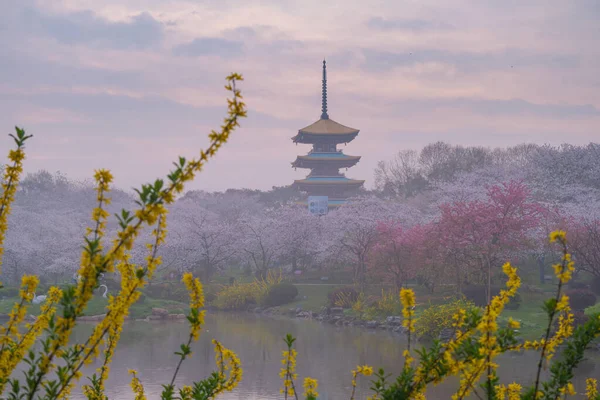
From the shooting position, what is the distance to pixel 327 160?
172 feet

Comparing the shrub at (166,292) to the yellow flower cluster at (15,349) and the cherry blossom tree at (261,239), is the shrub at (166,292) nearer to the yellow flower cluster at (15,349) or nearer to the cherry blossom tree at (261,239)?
the cherry blossom tree at (261,239)

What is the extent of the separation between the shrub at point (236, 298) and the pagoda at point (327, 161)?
2016cm

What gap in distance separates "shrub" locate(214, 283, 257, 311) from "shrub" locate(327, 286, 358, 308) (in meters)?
4.60

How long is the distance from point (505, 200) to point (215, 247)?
18.3m

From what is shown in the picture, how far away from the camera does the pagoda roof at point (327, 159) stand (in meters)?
52.3

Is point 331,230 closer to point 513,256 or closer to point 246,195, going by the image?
point 513,256

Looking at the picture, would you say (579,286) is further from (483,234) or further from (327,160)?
(327,160)

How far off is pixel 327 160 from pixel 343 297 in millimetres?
25846

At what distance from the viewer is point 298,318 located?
1080 inches

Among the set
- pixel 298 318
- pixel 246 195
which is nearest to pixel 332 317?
pixel 298 318

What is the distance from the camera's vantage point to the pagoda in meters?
51.6

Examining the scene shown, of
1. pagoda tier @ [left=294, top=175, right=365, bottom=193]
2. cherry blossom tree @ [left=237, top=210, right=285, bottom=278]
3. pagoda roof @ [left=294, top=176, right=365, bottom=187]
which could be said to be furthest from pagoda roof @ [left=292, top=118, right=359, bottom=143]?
cherry blossom tree @ [left=237, top=210, right=285, bottom=278]

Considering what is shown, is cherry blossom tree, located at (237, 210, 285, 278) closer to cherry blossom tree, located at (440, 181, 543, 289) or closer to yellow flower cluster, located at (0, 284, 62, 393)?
cherry blossom tree, located at (440, 181, 543, 289)

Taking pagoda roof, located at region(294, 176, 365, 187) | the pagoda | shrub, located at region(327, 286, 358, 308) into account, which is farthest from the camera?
the pagoda
